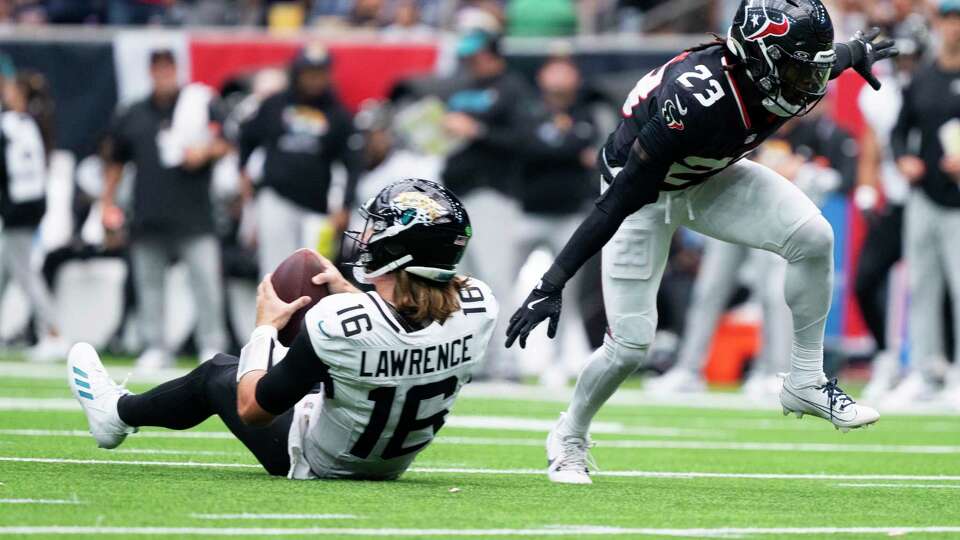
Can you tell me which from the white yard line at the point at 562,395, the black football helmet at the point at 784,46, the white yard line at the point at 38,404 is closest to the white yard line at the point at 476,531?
the black football helmet at the point at 784,46

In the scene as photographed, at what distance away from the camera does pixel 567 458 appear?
248 inches

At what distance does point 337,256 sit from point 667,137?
753 cm

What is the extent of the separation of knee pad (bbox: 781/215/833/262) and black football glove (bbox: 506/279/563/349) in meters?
0.98

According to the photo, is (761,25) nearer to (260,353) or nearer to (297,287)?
(297,287)

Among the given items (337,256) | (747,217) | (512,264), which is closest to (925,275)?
(512,264)

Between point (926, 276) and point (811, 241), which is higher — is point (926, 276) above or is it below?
below

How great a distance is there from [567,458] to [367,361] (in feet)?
3.90

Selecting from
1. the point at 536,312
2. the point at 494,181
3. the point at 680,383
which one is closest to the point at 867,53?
the point at 536,312

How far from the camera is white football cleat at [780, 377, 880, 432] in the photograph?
619 centimetres

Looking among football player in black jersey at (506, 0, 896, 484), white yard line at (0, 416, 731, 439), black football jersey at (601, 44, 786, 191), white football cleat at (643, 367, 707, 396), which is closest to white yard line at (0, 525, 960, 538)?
football player in black jersey at (506, 0, 896, 484)

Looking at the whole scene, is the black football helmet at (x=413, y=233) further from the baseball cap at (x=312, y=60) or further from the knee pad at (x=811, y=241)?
the baseball cap at (x=312, y=60)

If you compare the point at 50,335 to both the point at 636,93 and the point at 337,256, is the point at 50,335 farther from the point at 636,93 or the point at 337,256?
the point at 636,93

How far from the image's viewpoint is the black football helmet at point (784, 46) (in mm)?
5766

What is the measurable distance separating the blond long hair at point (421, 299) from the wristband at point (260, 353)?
1.46 ft
